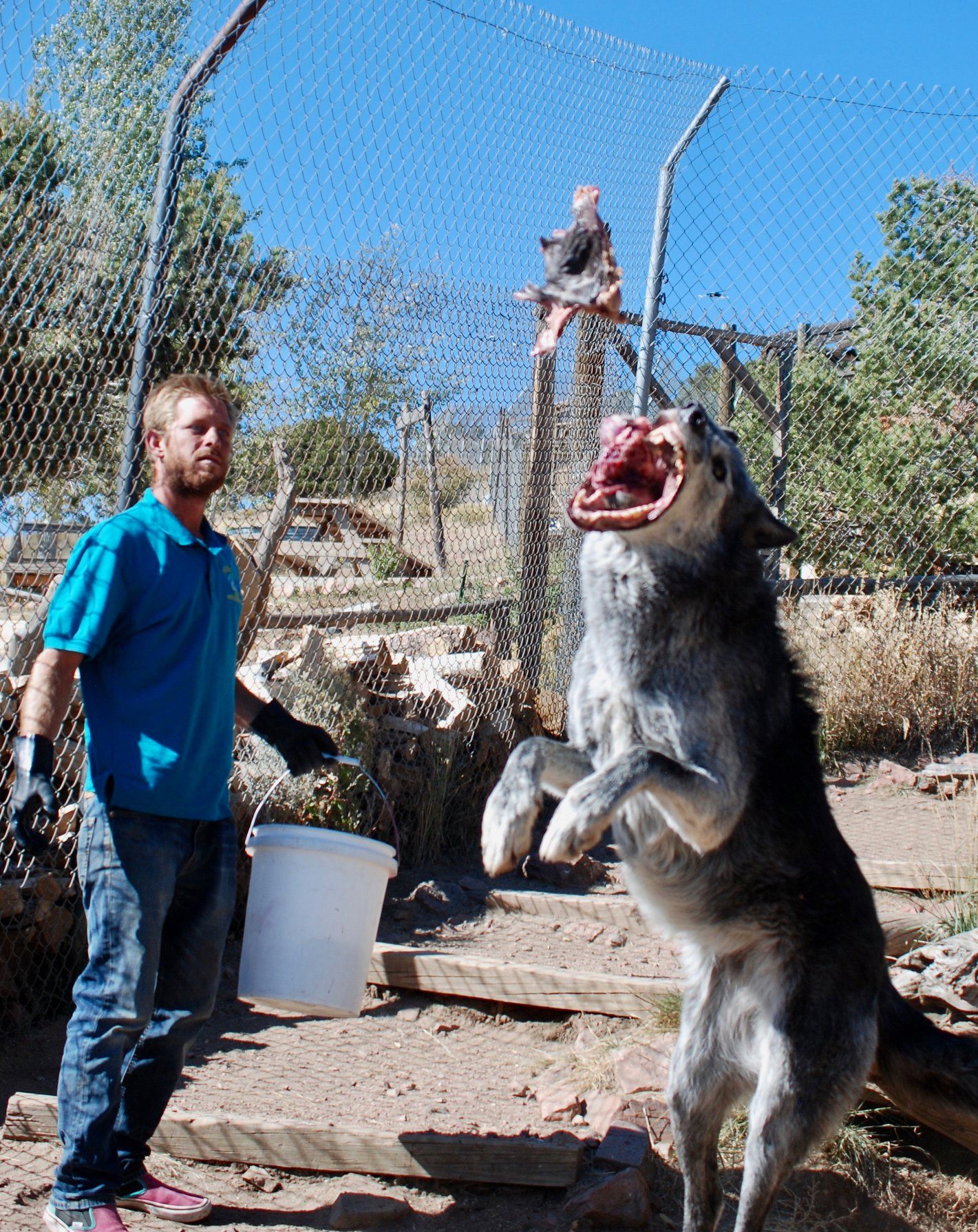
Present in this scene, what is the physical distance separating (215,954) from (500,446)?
4.43m

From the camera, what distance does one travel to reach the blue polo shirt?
2.90m

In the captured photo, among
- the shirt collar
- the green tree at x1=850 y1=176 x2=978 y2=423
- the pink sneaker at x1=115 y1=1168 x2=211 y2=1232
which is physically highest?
the green tree at x1=850 y1=176 x2=978 y2=423

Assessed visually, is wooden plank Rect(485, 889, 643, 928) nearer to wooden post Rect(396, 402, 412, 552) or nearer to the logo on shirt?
wooden post Rect(396, 402, 412, 552)

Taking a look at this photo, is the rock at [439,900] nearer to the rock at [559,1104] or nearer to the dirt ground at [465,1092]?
the dirt ground at [465,1092]

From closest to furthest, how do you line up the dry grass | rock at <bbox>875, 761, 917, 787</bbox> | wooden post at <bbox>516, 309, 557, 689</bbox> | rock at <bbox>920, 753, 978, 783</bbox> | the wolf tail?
1. the wolf tail
2. wooden post at <bbox>516, 309, 557, 689</bbox>
3. rock at <bbox>920, 753, 978, 783</bbox>
4. rock at <bbox>875, 761, 917, 787</bbox>
5. the dry grass

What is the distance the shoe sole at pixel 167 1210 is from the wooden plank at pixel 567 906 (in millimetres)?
2699

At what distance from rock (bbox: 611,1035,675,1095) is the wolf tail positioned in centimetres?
85

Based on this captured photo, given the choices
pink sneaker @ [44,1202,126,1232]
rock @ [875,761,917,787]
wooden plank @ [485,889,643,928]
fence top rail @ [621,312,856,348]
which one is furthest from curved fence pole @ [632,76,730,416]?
pink sneaker @ [44,1202,126,1232]

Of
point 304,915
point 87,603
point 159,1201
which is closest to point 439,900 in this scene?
point 304,915

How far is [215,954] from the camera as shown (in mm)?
3221

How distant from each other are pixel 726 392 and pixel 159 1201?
5.41 m

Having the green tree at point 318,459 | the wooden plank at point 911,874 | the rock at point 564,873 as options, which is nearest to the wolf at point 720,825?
the wooden plank at point 911,874

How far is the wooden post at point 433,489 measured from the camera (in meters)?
6.19

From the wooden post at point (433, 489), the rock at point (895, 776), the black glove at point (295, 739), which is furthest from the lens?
the rock at point (895, 776)
